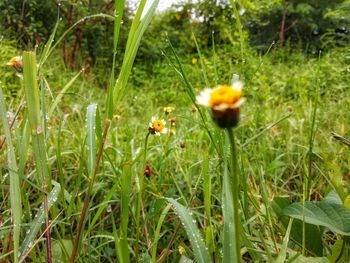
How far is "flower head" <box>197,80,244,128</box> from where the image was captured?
10.8 inches

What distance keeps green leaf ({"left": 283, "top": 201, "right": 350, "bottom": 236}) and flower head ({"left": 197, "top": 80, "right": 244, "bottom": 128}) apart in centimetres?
38

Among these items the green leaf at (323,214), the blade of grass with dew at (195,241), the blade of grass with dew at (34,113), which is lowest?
the green leaf at (323,214)

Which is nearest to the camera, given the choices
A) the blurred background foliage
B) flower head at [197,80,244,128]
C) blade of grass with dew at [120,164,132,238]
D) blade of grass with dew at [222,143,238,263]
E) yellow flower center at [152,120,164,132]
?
flower head at [197,80,244,128]

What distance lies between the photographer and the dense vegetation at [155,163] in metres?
→ 0.55

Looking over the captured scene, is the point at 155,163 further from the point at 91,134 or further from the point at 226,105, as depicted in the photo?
the point at 226,105

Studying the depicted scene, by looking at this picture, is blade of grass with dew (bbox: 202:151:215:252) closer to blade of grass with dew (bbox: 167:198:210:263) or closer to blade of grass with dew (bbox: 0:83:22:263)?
blade of grass with dew (bbox: 167:198:210:263)

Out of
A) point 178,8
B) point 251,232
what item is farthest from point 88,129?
point 178,8

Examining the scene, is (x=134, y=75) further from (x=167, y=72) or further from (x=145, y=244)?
(x=145, y=244)

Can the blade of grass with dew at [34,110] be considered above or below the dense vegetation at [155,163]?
above

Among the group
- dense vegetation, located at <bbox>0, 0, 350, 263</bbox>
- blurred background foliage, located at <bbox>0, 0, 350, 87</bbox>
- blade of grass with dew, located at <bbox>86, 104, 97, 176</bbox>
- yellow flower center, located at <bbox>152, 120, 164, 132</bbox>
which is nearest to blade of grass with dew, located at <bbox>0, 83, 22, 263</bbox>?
dense vegetation, located at <bbox>0, 0, 350, 263</bbox>

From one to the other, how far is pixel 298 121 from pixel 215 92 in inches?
63.5

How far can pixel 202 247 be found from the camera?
51 centimetres

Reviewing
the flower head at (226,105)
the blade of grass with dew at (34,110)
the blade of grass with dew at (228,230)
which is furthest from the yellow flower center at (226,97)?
the blade of grass with dew at (34,110)

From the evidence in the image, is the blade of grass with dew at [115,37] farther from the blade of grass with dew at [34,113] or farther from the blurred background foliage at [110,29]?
the blurred background foliage at [110,29]
